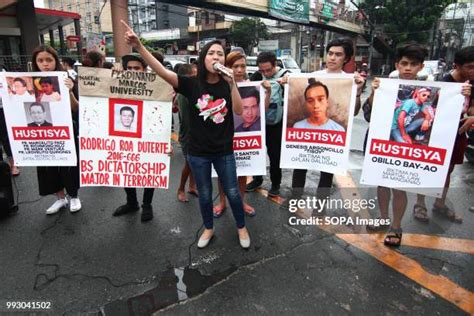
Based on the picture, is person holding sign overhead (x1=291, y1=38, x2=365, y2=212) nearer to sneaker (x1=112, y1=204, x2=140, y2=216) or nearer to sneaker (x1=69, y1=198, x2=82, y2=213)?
sneaker (x1=112, y1=204, x2=140, y2=216)

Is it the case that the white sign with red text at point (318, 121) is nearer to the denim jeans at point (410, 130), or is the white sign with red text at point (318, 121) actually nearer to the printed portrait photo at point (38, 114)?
the denim jeans at point (410, 130)

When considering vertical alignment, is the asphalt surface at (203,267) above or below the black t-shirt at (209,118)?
below

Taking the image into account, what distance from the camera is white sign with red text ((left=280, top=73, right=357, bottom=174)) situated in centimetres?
308

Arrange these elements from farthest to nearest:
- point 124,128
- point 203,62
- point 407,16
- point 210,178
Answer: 1. point 407,16
2. point 124,128
3. point 210,178
4. point 203,62

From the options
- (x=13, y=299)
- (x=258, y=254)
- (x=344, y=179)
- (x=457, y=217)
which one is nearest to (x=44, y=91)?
(x=13, y=299)

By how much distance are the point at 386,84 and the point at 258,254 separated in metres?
1.81

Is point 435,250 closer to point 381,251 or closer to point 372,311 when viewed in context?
point 381,251

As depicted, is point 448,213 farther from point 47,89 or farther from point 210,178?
point 47,89

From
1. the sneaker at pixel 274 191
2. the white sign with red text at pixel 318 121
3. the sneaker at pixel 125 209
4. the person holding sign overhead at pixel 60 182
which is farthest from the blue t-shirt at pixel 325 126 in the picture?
the person holding sign overhead at pixel 60 182

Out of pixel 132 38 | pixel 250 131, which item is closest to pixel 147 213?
pixel 250 131

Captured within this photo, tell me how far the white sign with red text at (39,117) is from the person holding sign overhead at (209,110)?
1.18 meters

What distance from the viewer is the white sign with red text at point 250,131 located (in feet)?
10.9

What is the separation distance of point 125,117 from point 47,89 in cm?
85

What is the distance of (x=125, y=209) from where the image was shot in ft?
12.4
